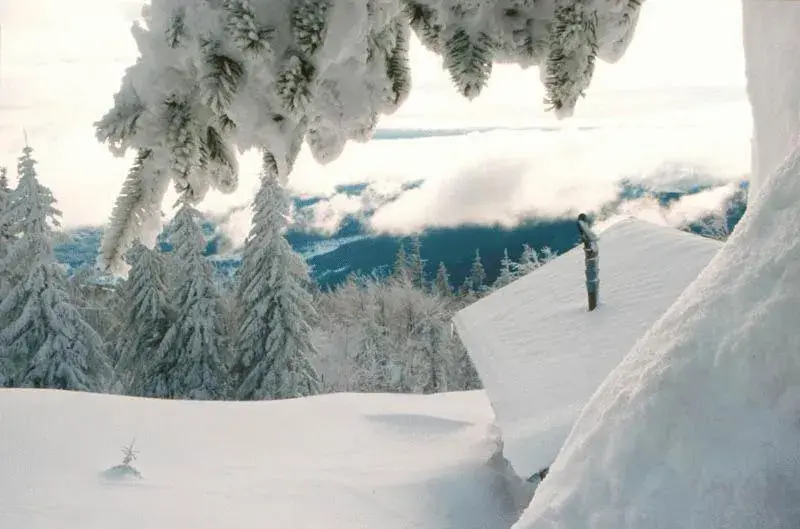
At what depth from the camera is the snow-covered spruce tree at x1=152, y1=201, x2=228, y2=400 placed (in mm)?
26078

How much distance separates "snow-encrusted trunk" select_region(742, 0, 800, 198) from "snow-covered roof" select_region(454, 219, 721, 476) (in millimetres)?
5793

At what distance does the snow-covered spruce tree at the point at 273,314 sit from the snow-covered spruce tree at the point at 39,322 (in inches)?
226

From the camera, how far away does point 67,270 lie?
23656 millimetres

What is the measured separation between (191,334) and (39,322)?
5.51m

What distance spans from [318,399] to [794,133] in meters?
15.0

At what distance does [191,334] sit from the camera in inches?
1031

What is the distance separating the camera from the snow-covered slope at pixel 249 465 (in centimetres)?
900

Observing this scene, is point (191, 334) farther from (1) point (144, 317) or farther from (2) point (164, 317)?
(1) point (144, 317)

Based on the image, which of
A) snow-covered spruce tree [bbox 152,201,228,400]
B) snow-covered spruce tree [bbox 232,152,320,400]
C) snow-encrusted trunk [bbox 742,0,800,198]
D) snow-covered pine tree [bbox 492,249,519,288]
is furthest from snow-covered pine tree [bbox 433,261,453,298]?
snow-encrusted trunk [bbox 742,0,800,198]

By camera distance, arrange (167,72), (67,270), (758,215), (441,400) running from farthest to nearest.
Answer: (67,270) → (441,400) → (167,72) → (758,215)

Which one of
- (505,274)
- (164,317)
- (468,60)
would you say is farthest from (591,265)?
(505,274)

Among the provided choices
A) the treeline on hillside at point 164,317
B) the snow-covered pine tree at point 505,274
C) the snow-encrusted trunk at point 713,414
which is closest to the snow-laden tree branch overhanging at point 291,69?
the snow-encrusted trunk at point 713,414

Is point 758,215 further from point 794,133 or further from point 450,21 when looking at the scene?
point 450,21

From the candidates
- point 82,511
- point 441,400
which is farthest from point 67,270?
point 82,511
